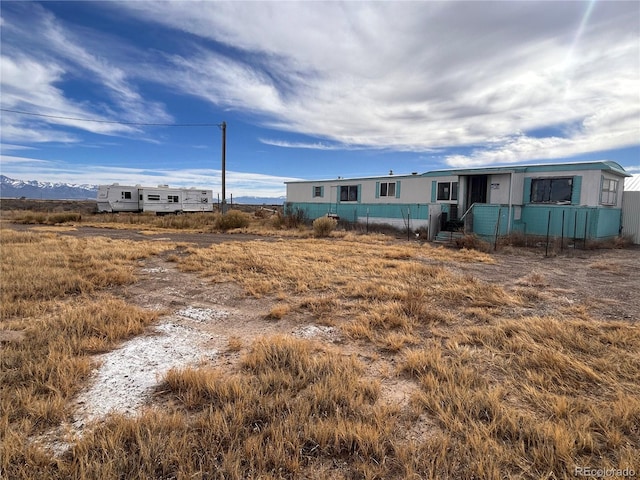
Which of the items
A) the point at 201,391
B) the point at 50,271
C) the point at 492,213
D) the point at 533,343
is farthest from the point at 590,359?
the point at 492,213

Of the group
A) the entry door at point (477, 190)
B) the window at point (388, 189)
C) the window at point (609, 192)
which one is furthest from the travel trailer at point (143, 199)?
the window at point (609, 192)

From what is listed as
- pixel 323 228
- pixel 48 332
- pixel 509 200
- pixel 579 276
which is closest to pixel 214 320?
pixel 48 332

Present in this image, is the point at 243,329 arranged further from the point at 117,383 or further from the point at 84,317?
the point at 84,317

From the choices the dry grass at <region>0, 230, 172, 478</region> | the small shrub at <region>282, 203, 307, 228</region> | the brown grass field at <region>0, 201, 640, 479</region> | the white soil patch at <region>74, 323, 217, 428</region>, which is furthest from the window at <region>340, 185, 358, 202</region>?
the white soil patch at <region>74, 323, 217, 428</region>

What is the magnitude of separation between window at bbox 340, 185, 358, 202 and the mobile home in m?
1.42

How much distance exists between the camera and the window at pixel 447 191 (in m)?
17.7

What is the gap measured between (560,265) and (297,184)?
60.5 feet

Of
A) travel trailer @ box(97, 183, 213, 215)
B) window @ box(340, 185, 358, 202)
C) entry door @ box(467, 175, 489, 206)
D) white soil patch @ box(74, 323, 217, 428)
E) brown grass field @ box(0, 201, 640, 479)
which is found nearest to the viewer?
Answer: brown grass field @ box(0, 201, 640, 479)

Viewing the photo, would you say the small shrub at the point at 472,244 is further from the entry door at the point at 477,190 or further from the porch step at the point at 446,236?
the entry door at the point at 477,190

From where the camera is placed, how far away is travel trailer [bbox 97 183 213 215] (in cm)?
3011

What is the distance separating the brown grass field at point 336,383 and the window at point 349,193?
52.1 ft

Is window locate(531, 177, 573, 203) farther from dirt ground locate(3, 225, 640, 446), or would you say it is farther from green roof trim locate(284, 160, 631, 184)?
dirt ground locate(3, 225, 640, 446)

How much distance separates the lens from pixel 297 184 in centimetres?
2531

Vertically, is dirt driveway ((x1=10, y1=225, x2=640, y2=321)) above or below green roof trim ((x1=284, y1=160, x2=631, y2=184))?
below
